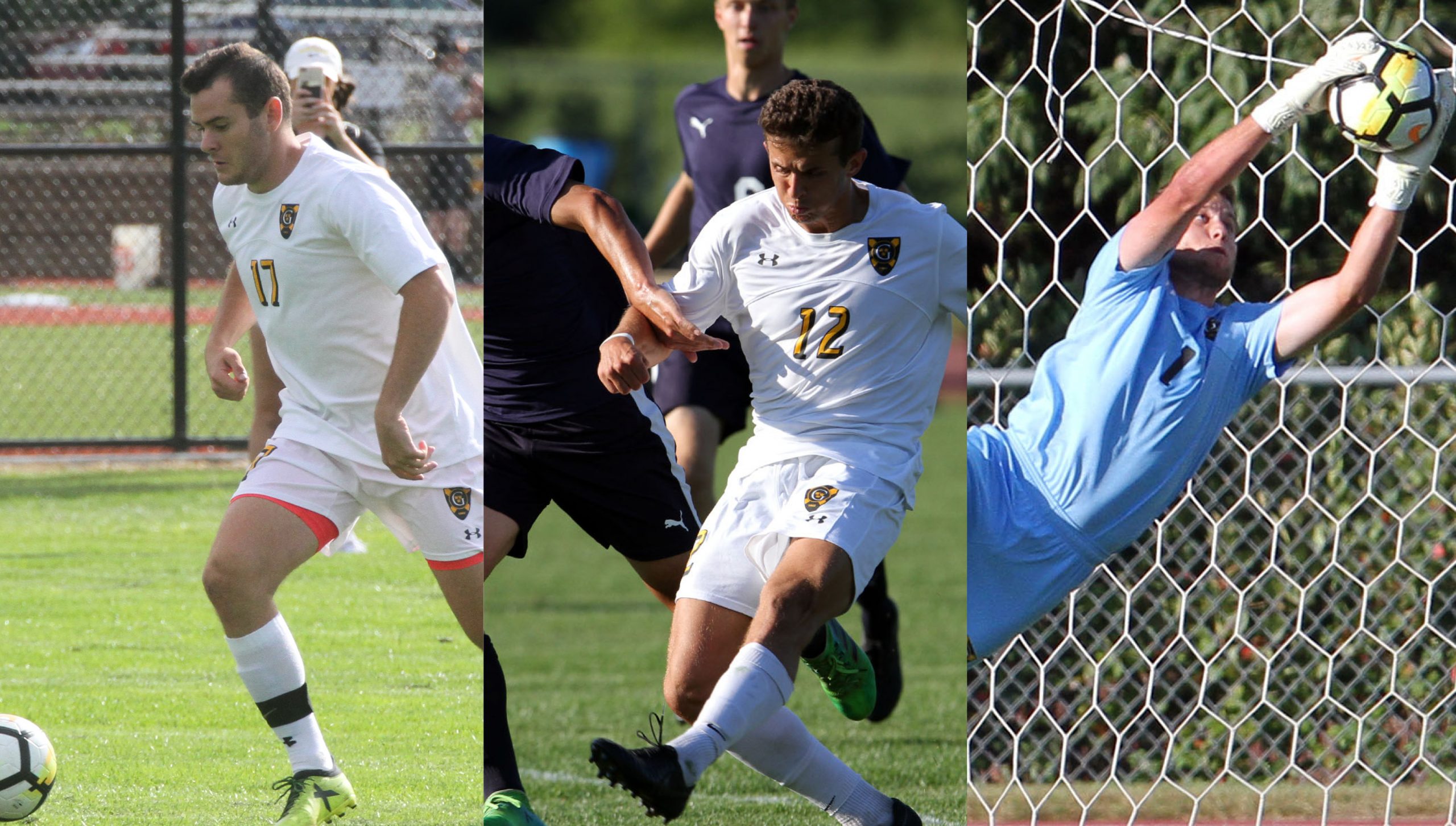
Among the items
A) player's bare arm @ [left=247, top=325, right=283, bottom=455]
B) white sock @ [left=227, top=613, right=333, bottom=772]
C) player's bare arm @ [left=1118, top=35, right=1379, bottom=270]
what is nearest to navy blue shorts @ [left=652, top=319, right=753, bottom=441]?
player's bare arm @ [left=247, top=325, right=283, bottom=455]

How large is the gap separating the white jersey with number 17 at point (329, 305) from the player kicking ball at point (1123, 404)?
1154 mm

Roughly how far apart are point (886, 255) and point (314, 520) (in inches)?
51.5

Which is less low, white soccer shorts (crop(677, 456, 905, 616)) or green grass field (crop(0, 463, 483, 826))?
white soccer shorts (crop(677, 456, 905, 616))

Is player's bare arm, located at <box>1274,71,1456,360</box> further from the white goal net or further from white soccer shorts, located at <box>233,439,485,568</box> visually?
white soccer shorts, located at <box>233,439,485,568</box>

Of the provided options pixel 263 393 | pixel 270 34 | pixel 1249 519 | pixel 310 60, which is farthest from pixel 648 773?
pixel 270 34

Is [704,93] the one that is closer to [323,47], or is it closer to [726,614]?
[323,47]

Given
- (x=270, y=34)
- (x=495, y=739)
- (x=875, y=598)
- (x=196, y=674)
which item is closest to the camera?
(x=495, y=739)

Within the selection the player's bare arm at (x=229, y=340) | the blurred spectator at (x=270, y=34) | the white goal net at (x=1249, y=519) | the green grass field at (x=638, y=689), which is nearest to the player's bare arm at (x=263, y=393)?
the player's bare arm at (x=229, y=340)

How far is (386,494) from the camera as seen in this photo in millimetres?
3260

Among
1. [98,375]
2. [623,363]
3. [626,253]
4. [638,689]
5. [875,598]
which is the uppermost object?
[626,253]

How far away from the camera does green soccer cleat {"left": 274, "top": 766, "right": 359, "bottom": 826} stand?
314cm

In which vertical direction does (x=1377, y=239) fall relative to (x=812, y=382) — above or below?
above

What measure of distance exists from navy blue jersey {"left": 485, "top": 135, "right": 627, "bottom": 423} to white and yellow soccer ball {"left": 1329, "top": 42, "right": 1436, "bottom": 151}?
64.8 inches

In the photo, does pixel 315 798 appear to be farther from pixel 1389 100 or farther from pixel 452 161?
pixel 452 161
